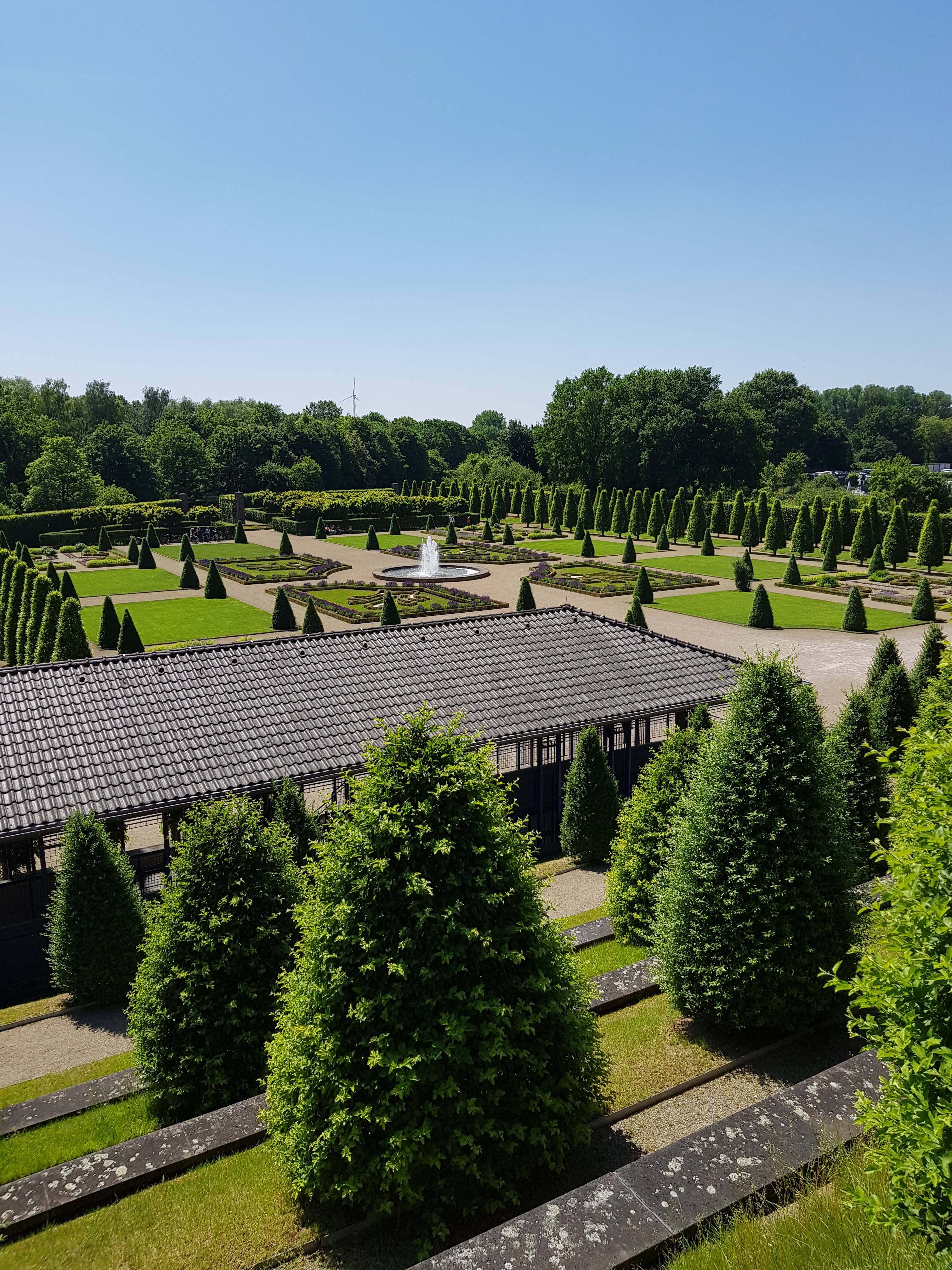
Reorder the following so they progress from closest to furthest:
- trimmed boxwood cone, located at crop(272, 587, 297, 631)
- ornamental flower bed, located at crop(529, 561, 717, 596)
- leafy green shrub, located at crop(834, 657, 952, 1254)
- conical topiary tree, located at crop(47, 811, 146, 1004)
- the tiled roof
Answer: leafy green shrub, located at crop(834, 657, 952, 1254)
conical topiary tree, located at crop(47, 811, 146, 1004)
the tiled roof
trimmed boxwood cone, located at crop(272, 587, 297, 631)
ornamental flower bed, located at crop(529, 561, 717, 596)

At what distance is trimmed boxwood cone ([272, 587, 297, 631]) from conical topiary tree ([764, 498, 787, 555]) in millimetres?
36790

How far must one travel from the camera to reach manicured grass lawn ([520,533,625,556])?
61094 millimetres

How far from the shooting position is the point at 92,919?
1162 cm

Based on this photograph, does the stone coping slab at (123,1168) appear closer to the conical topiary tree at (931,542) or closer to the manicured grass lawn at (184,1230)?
the manicured grass lawn at (184,1230)

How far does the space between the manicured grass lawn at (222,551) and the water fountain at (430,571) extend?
37.0 ft

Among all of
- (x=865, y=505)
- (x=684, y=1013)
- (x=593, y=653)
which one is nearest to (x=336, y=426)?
(x=865, y=505)

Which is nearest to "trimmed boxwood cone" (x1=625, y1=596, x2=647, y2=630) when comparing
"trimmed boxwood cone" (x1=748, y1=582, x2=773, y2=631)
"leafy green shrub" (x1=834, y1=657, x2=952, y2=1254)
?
"trimmed boxwood cone" (x1=748, y1=582, x2=773, y2=631)

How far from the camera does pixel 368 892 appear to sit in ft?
21.5

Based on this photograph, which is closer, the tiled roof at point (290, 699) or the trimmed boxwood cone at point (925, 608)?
the tiled roof at point (290, 699)

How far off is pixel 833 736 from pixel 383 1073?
462 inches

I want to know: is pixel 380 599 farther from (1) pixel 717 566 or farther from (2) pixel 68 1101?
(2) pixel 68 1101

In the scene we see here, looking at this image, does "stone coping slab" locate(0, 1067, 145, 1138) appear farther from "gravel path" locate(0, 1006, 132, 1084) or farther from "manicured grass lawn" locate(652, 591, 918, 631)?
"manicured grass lawn" locate(652, 591, 918, 631)

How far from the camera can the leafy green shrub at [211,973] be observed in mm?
8602

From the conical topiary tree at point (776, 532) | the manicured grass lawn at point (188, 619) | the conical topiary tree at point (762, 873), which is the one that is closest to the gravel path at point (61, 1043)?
the conical topiary tree at point (762, 873)
